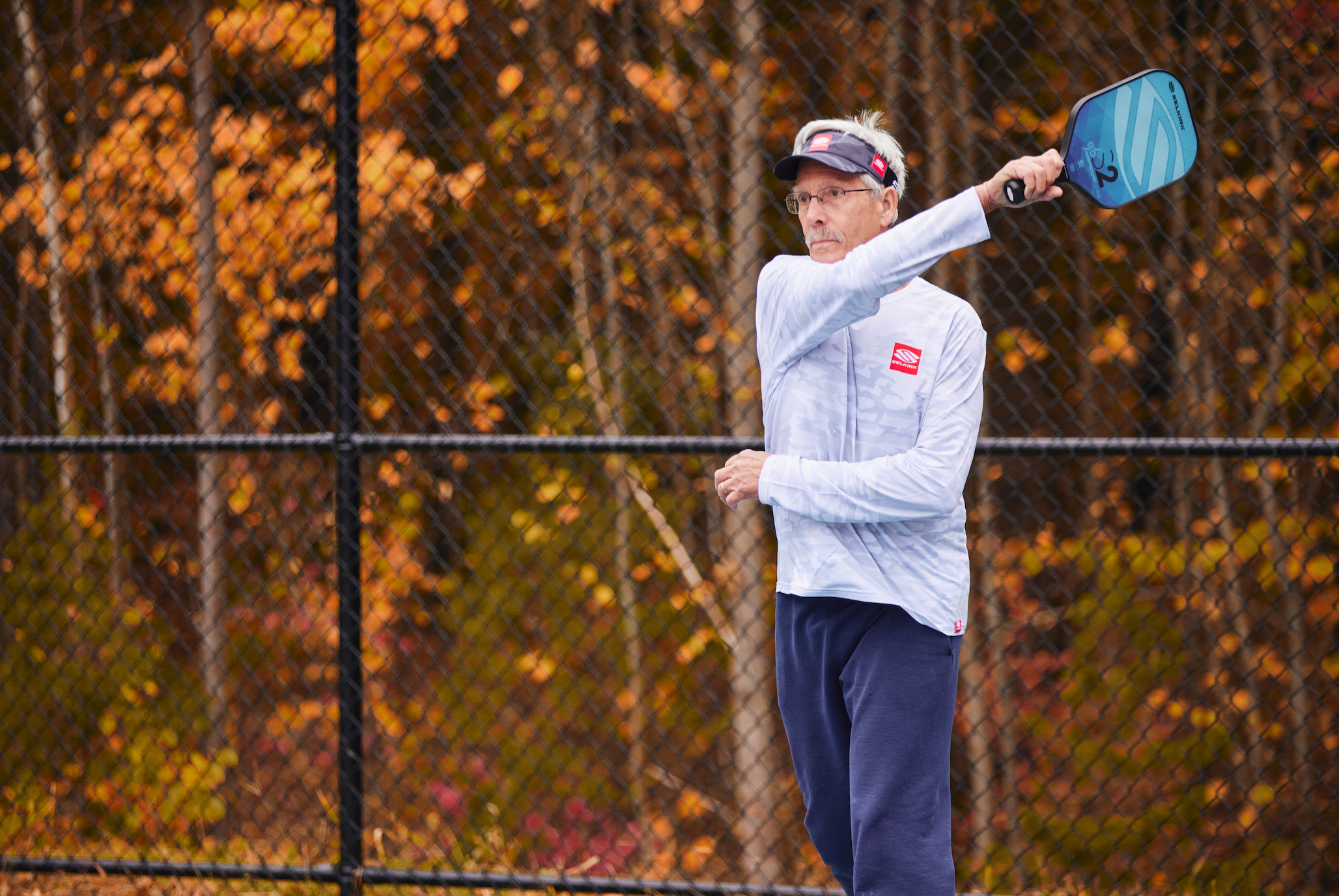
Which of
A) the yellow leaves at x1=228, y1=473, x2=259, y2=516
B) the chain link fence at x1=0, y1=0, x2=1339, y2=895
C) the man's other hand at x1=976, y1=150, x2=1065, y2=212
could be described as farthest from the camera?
the yellow leaves at x1=228, y1=473, x2=259, y2=516

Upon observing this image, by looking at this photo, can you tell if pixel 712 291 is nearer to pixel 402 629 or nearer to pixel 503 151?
pixel 503 151

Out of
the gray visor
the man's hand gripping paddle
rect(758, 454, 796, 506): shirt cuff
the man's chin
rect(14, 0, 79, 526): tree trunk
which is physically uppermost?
rect(14, 0, 79, 526): tree trunk

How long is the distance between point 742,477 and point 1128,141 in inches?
28.4

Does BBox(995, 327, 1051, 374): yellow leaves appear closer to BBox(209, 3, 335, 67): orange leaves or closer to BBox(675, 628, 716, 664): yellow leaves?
BBox(675, 628, 716, 664): yellow leaves

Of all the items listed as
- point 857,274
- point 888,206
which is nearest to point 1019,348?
point 888,206

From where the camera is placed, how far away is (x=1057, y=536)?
4305 millimetres

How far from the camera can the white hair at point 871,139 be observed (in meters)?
1.52

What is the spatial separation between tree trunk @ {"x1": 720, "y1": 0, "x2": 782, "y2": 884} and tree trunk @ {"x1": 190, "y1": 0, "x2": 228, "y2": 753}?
78.4 inches

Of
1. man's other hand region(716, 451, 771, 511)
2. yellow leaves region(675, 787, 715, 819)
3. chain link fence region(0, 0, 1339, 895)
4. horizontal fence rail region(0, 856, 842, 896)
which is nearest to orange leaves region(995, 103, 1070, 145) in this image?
chain link fence region(0, 0, 1339, 895)

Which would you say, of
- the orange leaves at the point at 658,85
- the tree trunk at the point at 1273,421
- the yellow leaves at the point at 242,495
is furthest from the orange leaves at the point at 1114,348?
the yellow leaves at the point at 242,495

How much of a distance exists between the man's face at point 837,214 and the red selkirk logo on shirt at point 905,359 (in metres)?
0.17

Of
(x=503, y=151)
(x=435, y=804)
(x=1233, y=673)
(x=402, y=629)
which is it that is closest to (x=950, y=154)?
(x=503, y=151)

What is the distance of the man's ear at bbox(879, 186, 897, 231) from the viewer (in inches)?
60.8

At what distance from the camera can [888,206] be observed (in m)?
1.56
